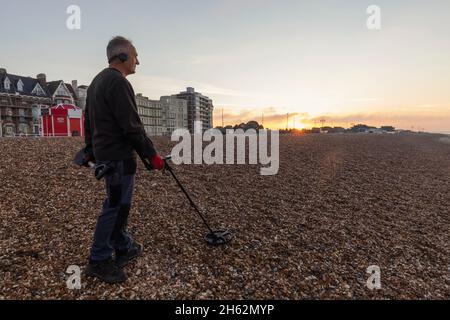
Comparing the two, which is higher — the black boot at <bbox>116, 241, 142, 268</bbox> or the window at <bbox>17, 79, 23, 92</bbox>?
the window at <bbox>17, 79, 23, 92</bbox>

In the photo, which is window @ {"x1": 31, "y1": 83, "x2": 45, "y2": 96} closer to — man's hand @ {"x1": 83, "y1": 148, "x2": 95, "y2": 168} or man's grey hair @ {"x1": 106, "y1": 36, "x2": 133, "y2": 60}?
man's hand @ {"x1": 83, "y1": 148, "x2": 95, "y2": 168}

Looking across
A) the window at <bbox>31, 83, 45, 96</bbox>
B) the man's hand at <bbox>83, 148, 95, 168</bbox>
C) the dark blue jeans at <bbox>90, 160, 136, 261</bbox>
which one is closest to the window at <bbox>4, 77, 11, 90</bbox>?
the window at <bbox>31, 83, 45, 96</bbox>

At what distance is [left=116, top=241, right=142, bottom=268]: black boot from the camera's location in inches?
162

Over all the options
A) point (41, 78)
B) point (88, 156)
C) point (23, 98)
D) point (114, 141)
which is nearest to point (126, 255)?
point (88, 156)

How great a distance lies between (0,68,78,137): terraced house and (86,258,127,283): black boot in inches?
2394

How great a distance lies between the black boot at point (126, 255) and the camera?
13.5 feet

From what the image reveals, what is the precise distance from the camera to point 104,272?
146 inches

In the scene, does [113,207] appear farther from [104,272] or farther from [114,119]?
[114,119]

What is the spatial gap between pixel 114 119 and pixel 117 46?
100 centimetres

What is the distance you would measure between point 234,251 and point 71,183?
5271 mm

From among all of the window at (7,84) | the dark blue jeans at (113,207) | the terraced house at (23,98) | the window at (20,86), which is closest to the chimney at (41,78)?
the terraced house at (23,98)

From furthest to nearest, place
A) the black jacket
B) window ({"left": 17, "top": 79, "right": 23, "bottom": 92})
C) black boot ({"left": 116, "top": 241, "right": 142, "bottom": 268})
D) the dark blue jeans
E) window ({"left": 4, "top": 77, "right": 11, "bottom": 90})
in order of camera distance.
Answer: window ({"left": 17, "top": 79, "right": 23, "bottom": 92}), window ({"left": 4, "top": 77, "right": 11, "bottom": 90}), black boot ({"left": 116, "top": 241, "right": 142, "bottom": 268}), the dark blue jeans, the black jacket

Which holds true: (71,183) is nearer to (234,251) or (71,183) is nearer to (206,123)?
(234,251)

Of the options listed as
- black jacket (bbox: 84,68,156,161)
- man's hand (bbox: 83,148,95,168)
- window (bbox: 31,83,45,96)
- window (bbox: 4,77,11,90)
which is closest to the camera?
black jacket (bbox: 84,68,156,161)
